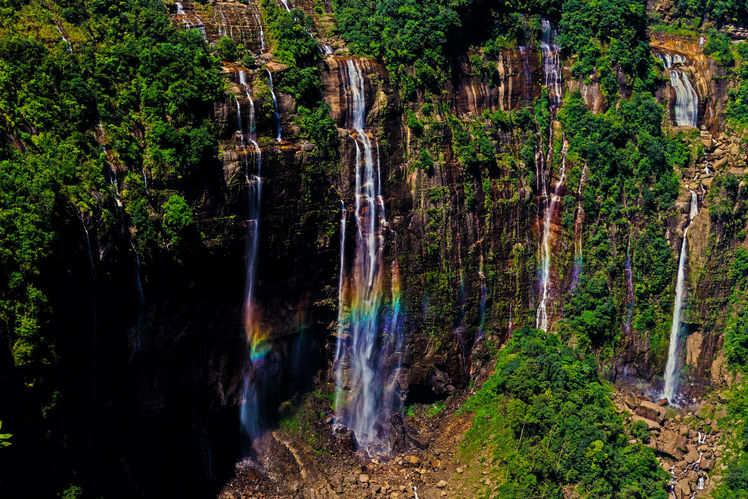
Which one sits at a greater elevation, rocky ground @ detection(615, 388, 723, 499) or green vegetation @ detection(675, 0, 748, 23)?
green vegetation @ detection(675, 0, 748, 23)

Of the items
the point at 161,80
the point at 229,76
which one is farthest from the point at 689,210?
the point at 161,80

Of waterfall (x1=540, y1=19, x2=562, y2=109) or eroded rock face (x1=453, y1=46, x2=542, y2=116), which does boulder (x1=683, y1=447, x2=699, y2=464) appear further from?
eroded rock face (x1=453, y1=46, x2=542, y2=116)

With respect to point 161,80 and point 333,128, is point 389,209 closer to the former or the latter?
point 333,128

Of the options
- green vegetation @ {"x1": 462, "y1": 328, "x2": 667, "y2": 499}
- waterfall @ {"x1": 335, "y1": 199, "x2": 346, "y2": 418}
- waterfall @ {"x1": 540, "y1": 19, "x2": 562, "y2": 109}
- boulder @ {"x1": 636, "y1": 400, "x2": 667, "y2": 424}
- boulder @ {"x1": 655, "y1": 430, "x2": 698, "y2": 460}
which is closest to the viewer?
green vegetation @ {"x1": 462, "y1": 328, "x2": 667, "y2": 499}

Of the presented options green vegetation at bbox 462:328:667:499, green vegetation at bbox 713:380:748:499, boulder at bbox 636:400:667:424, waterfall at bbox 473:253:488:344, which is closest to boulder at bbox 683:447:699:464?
green vegetation at bbox 713:380:748:499

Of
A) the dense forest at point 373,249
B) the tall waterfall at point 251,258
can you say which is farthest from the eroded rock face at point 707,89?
the tall waterfall at point 251,258

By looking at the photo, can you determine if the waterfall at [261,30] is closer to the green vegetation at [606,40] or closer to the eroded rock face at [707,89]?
the green vegetation at [606,40]
